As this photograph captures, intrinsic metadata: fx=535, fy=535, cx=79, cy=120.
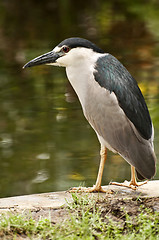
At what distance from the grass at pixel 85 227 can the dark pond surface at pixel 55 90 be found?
1963 mm

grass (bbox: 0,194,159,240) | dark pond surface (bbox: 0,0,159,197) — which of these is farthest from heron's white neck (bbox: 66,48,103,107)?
dark pond surface (bbox: 0,0,159,197)

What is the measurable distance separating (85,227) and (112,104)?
119 centimetres

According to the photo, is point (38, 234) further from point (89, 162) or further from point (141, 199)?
point (89, 162)

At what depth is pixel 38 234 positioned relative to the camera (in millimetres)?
3635

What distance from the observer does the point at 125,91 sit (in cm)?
442

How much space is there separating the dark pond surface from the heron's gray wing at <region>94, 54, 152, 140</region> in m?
1.63

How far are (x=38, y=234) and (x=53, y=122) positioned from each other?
4.16 meters

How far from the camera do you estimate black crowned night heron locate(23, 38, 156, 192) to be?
443 cm

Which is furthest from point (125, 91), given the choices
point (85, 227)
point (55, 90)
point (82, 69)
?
point (55, 90)

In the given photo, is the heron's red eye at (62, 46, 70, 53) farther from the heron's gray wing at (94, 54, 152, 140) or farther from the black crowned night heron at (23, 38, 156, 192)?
the heron's gray wing at (94, 54, 152, 140)

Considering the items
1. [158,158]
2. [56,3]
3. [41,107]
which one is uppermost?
[56,3]

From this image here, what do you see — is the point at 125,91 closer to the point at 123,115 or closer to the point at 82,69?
the point at 123,115

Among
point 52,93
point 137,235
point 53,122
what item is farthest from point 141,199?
point 52,93

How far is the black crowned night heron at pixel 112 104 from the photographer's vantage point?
4.43 meters
